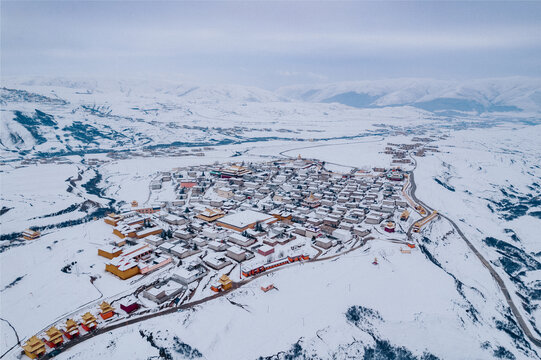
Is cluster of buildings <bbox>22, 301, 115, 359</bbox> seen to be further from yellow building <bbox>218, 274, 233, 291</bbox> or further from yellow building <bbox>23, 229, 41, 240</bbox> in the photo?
yellow building <bbox>23, 229, 41, 240</bbox>

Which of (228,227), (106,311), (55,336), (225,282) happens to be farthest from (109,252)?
(225,282)

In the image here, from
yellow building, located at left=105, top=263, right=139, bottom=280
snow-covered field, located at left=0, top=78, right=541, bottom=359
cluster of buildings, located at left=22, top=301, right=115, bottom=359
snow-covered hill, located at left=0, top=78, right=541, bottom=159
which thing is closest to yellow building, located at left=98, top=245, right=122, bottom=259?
snow-covered field, located at left=0, top=78, right=541, bottom=359

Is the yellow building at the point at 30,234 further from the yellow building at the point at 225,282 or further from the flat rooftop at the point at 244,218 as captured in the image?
the yellow building at the point at 225,282

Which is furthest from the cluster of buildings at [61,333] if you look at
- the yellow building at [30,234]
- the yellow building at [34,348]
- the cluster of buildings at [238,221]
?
the yellow building at [30,234]

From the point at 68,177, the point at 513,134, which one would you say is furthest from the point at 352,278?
the point at 513,134

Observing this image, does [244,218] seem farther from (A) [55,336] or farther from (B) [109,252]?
(A) [55,336]

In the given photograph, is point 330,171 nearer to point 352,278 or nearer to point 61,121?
point 352,278
